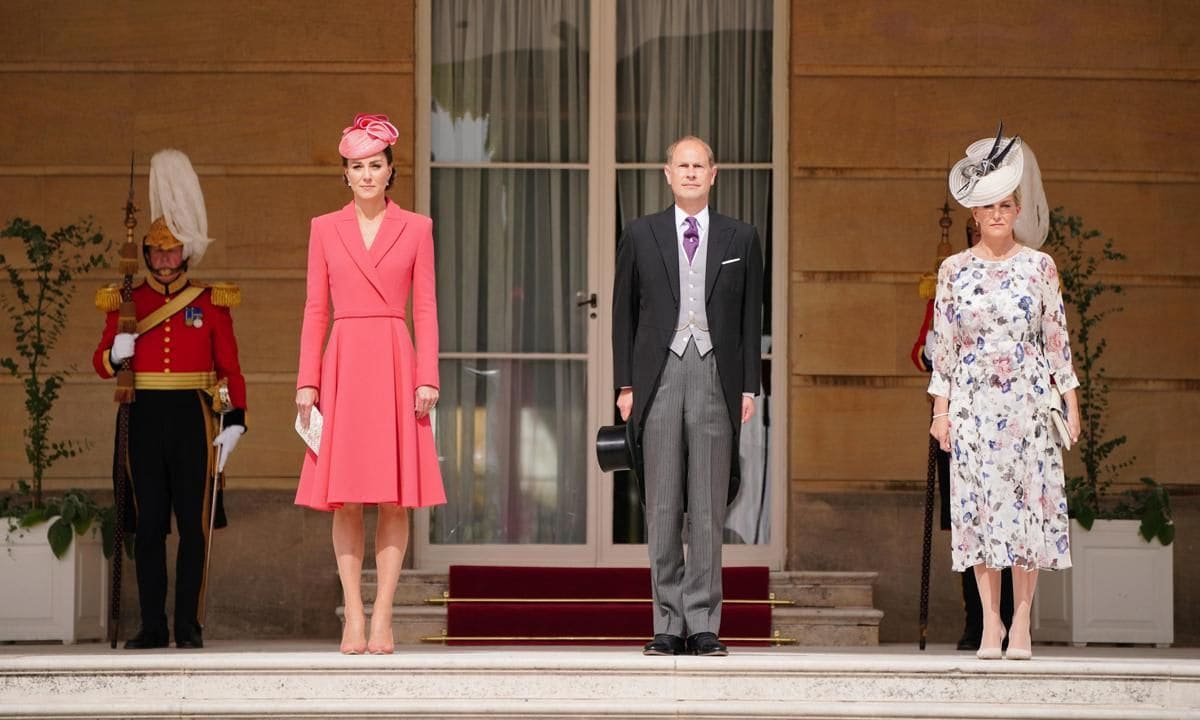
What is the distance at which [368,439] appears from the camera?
20.7 ft

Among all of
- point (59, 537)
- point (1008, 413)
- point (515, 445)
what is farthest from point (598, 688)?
point (515, 445)

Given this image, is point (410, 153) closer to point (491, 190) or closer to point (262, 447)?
point (491, 190)

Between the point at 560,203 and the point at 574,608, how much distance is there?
2145mm

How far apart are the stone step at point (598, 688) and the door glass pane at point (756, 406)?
12.2ft

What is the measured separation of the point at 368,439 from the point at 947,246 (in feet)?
10.9

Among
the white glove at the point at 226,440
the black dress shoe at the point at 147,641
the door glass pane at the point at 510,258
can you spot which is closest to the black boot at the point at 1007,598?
the door glass pane at the point at 510,258

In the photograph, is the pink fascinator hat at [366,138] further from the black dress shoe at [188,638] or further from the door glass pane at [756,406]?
the door glass pane at [756,406]

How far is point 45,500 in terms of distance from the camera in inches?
362

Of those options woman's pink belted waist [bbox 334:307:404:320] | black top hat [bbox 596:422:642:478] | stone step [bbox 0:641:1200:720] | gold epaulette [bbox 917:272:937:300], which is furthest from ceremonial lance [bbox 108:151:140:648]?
gold epaulette [bbox 917:272:937:300]

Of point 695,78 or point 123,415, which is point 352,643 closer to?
point 123,415

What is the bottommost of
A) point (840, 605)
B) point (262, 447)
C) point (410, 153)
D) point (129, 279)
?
point (840, 605)

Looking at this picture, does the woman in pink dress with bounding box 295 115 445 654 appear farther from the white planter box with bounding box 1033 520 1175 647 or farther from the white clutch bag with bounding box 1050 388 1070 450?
the white planter box with bounding box 1033 520 1175 647

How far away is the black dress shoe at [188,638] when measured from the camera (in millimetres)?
8000

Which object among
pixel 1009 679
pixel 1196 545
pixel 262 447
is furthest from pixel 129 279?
pixel 1196 545
